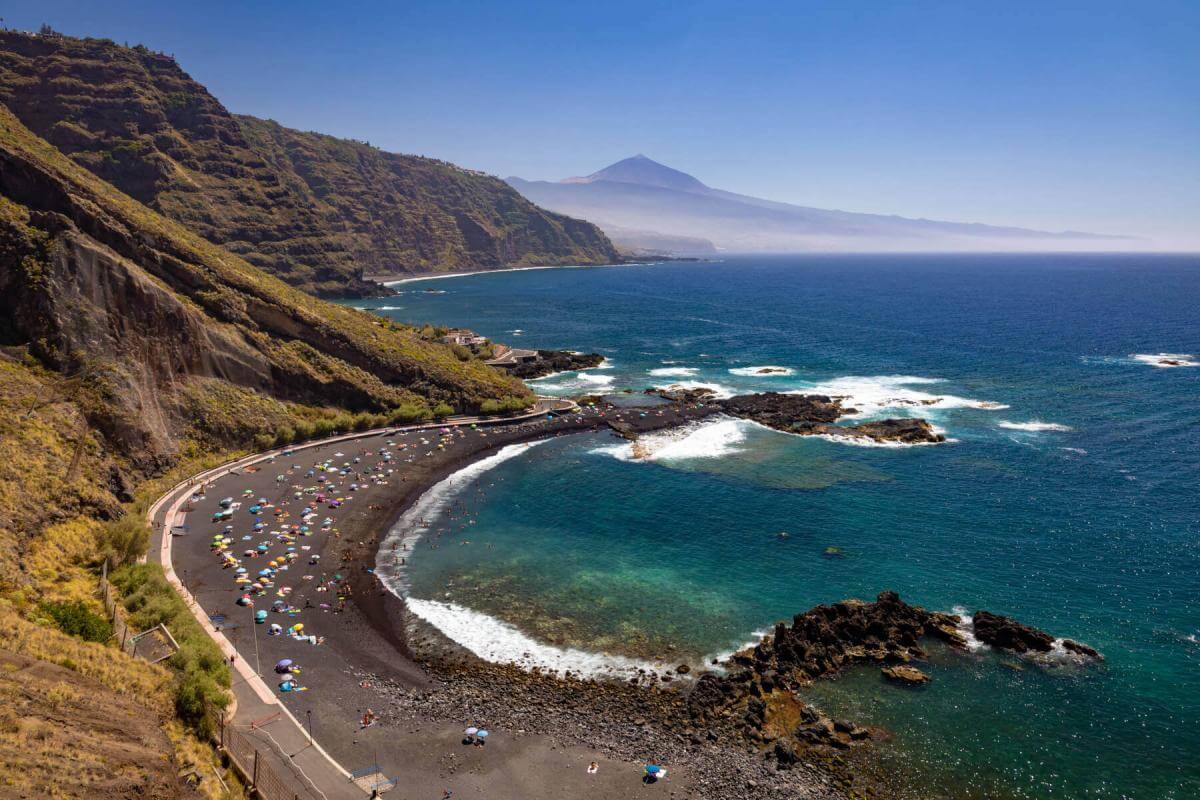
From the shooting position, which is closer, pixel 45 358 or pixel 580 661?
pixel 580 661

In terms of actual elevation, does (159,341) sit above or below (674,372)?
above

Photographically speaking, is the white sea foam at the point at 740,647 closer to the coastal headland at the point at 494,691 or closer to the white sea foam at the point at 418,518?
the coastal headland at the point at 494,691

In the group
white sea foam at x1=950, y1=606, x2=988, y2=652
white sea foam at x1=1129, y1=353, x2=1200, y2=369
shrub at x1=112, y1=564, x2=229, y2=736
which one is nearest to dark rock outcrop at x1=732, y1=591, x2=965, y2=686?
white sea foam at x1=950, y1=606, x2=988, y2=652

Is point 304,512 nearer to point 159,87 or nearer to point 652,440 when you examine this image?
point 652,440

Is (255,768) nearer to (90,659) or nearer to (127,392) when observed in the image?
(90,659)

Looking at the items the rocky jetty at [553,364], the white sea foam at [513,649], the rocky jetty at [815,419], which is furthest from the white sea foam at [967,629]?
the rocky jetty at [553,364]

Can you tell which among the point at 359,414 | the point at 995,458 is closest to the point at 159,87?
the point at 359,414

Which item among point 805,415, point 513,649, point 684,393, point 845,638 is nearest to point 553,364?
point 684,393
